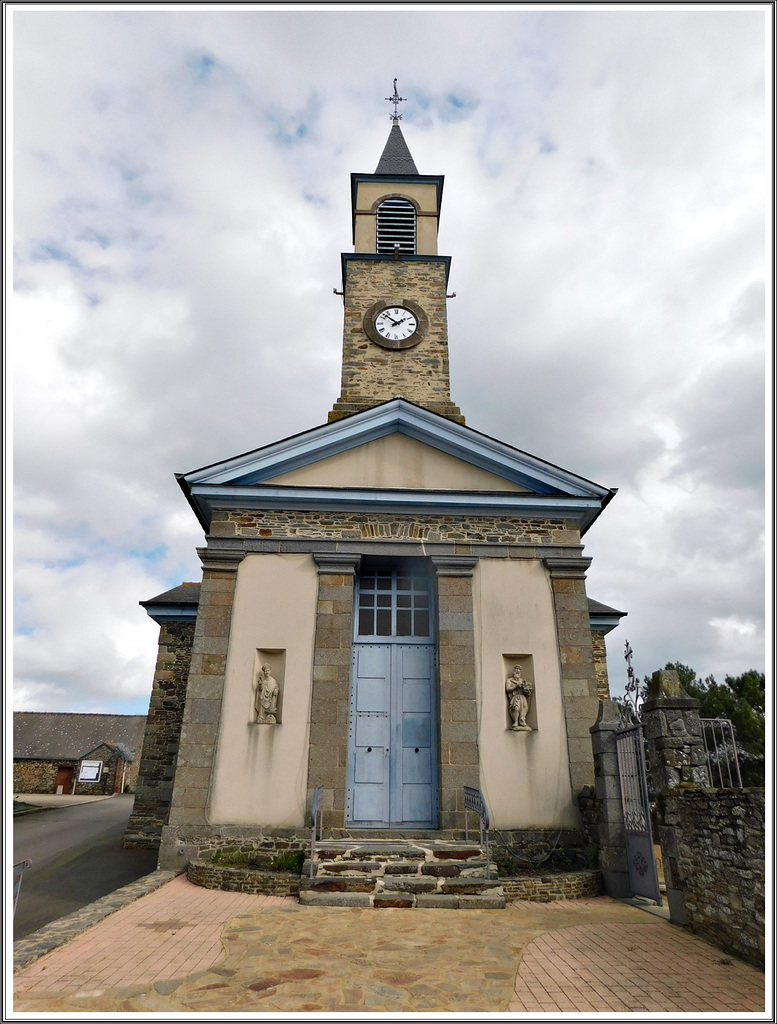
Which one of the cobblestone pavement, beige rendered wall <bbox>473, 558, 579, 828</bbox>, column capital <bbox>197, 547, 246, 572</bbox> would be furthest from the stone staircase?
column capital <bbox>197, 547, 246, 572</bbox>

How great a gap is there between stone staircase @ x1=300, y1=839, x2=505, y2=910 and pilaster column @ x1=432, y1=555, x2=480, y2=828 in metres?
0.94

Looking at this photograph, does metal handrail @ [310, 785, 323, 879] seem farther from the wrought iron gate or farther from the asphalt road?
the wrought iron gate

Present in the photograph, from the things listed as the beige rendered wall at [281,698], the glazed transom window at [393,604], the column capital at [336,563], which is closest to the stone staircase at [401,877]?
the beige rendered wall at [281,698]

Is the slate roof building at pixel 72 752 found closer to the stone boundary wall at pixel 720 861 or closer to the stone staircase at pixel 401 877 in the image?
the stone staircase at pixel 401 877

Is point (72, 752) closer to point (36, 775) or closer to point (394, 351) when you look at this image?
point (36, 775)

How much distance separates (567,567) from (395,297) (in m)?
8.10

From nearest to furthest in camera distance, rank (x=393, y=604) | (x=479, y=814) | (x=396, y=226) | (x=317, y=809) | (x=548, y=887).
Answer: (x=548, y=887) → (x=479, y=814) → (x=317, y=809) → (x=393, y=604) → (x=396, y=226)

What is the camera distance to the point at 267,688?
342 inches

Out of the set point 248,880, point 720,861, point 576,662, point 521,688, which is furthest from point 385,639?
point 720,861

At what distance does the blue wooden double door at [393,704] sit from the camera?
28.3 ft

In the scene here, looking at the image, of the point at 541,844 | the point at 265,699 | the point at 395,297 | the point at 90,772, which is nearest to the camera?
the point at 541,844

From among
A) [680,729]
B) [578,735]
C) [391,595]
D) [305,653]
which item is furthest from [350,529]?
[680,729]

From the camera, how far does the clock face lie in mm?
14047

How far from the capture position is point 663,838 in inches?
239
